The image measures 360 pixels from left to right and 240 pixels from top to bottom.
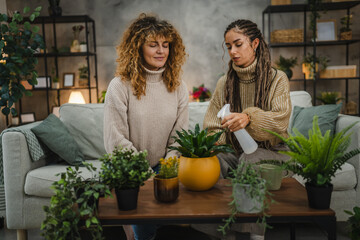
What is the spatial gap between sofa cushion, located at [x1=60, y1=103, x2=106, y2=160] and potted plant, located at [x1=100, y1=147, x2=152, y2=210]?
141 cm

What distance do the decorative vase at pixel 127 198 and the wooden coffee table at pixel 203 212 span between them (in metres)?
0.02

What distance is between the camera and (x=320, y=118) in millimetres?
2242

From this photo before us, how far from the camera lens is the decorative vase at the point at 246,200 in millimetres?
955

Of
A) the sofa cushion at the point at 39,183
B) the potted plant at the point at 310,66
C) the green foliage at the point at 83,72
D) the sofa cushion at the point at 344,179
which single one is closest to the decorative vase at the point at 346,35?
the potted plant at the point at 310,66

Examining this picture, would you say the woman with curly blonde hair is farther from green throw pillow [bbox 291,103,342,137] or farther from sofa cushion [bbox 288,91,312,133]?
sofa cushion [bbox 288,91,312,133]

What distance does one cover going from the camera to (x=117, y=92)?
5.56ft

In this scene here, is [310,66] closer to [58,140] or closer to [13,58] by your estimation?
[58,140]

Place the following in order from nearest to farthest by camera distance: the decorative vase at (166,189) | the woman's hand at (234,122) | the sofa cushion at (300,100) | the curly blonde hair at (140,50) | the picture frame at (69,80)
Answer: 1. the decorative vase at (166,189)
2. the woman's hand at (234,122)
3. the curly blonde hair at (140,50)
4. the sofa cushion at (300,100)
5. the picture frame at (69,80)

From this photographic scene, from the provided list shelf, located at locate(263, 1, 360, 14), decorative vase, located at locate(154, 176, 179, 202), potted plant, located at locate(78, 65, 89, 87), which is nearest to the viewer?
decorative vase, located at locate(154, 176, 179, 202)

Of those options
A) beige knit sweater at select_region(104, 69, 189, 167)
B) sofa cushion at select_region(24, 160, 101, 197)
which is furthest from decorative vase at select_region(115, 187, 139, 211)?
sofa cushion at select_region(24, 160, 101, 197)

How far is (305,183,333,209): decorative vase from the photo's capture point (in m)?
0.99

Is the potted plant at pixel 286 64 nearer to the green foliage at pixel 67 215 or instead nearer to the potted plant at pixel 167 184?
the potted plant at pixel 167 184

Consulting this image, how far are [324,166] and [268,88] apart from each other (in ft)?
2.47

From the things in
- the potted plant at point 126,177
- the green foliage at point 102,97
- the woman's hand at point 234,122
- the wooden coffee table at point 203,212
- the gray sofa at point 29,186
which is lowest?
the gray sofa at point 29,186
